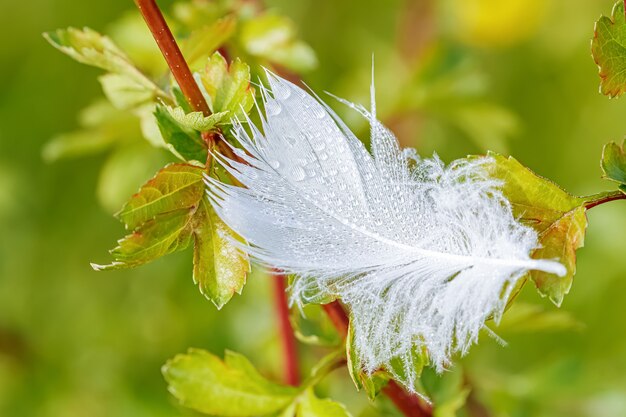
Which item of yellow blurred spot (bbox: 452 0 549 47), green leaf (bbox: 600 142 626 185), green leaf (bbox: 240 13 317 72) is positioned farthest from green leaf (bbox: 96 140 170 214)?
yellow blurred spot (bbox: 452 0 549 47)

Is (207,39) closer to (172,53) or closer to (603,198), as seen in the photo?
(172,53)

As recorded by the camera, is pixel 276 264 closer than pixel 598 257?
Yes

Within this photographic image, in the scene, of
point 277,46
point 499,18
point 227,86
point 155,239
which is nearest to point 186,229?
point 155,239

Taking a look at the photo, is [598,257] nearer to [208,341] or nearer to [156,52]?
[208,341]

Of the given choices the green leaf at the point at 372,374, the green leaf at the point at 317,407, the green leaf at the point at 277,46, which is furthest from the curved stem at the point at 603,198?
the green leaf at the point at 277,46

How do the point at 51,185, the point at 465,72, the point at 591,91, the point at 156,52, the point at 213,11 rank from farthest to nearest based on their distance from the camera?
the point at 591,91 < the point at 51,185 < the point at 465,72 < the point at 156,52 < the point at 213,11

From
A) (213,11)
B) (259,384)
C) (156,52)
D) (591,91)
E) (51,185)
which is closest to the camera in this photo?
(259,384)

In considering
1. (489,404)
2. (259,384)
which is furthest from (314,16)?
(259,384)

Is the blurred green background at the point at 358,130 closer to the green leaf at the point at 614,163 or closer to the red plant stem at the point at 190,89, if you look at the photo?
the red plant stem at the point at 190,89
